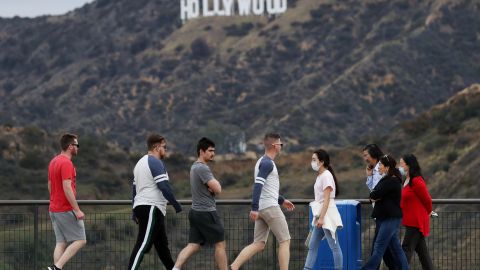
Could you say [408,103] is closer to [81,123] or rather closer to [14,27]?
[81,123]

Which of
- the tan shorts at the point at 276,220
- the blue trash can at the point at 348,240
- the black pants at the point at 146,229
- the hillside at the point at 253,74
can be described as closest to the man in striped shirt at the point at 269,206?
the tan shorts at the point at 276,220

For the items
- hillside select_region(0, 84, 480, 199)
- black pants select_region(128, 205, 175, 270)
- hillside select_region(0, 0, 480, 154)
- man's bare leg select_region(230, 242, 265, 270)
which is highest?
hillside select_region(0, 0, 480, 154)

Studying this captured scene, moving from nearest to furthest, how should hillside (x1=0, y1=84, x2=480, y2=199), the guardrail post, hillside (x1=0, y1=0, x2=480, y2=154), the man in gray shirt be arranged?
1. the man in gray shirt
2. the guardrail post
3. hillside (x1=0, y1=84, x2=480, y2=199)
4. hillside (x1=0, y1=0, x2=480, y2=154)

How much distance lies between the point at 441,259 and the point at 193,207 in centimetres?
468

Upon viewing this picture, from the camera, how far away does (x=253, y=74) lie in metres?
116

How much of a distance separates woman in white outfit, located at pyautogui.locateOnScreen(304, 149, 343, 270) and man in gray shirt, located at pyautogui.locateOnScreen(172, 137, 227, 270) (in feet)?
3.83

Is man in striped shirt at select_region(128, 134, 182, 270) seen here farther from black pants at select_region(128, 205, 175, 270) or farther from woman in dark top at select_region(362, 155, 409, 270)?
woman in dark top at select_region(362, 155, 409, 270)

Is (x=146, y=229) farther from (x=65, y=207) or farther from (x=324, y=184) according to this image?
(x=324, y=184)

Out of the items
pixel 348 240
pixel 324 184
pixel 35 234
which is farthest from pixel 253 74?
pixel 324 184

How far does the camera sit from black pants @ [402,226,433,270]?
15680 mm

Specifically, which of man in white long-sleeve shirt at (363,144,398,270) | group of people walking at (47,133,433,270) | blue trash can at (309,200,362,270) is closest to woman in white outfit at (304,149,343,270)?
group of people walking at (47,133,433,270)

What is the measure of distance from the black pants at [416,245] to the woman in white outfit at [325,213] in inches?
44.0

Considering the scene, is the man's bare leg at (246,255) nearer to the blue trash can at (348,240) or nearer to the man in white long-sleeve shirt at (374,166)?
the blue trash can at (348,240)

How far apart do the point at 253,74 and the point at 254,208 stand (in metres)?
102
